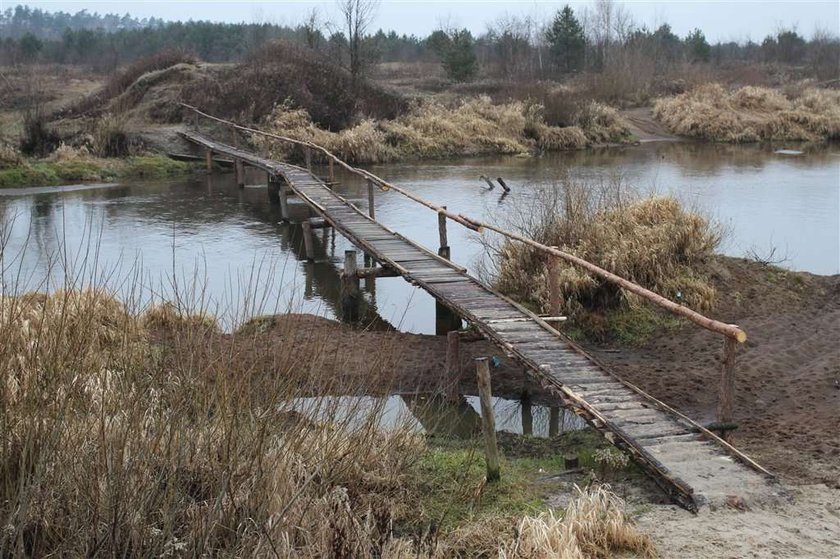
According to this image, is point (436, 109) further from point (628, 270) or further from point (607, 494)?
point (607, 494)

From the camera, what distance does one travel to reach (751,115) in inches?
1586

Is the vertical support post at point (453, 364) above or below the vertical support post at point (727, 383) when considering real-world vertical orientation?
below

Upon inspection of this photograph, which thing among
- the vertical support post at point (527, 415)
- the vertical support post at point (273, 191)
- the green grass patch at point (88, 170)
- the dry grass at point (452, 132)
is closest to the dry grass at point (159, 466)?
the vertical support post at point (527, 415)

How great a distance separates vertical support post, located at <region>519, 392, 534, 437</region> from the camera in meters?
8.83

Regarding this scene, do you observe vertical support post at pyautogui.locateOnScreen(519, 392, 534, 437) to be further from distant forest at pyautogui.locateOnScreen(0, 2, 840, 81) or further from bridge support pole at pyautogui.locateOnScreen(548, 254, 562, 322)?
distant forest at pyautogui.locateOnScreen(0, 2, 840, 81)

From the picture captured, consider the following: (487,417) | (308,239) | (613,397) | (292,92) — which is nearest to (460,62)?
(292,92)

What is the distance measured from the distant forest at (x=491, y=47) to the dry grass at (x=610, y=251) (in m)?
32.1

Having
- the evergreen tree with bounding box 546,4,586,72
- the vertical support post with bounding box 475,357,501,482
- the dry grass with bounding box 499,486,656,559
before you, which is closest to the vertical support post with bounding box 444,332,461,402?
the vertical support post with bounding box 475,357,501,482

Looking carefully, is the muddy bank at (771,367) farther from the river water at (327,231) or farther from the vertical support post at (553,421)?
A: the river water at (327,231)

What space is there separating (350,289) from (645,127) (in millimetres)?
31959

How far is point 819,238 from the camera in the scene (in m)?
17.0

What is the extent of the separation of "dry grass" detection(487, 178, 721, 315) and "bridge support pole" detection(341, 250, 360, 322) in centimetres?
205

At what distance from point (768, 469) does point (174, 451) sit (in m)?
4.49

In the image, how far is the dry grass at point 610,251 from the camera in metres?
11.5
